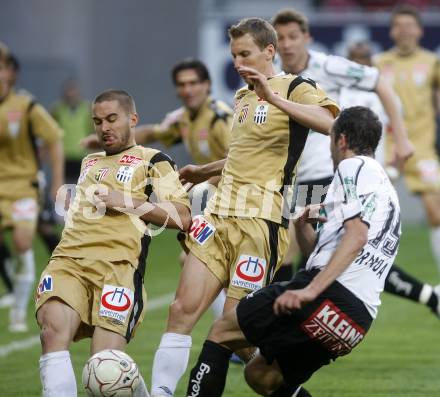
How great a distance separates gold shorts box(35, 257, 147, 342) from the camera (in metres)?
6.16

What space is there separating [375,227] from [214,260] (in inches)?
46.0

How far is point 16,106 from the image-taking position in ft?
34.7

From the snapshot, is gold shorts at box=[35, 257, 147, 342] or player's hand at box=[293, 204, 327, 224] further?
gold shorts at box=[35, 257, 147, 342]

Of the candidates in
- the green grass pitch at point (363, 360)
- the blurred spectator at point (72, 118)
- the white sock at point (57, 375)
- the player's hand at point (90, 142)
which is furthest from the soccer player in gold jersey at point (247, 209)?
the blurred spectator at point (72, 118)

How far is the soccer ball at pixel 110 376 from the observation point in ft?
18.9

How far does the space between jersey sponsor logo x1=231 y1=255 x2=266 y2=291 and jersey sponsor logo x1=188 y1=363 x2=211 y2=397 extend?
0.63 meters

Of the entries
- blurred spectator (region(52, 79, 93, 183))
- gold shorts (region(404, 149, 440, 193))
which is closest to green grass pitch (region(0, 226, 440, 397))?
gold shorts (region(404, 149, 440, 193))

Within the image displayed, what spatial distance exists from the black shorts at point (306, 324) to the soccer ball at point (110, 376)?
2.10 feet

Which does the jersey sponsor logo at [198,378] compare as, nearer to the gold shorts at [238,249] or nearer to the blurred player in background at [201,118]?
the gold shorts at [238,249]

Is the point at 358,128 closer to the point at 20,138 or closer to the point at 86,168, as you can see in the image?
the point at 86,168

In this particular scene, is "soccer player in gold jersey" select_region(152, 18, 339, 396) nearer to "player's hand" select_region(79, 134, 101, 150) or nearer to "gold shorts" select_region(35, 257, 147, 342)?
"gold shorts" select_region(35, 257, 147, 342)

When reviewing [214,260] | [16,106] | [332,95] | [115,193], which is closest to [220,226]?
[214,260]

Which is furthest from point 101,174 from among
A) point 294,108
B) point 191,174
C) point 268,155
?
point 294,108

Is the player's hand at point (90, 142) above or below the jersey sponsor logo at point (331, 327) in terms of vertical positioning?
above
